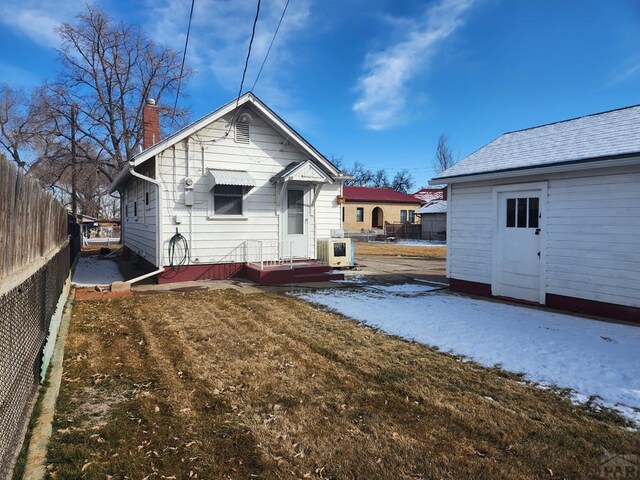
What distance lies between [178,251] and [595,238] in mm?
8909

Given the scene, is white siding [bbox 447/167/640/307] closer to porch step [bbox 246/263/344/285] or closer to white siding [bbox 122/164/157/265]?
porch step [bbox 246/263/344/285]

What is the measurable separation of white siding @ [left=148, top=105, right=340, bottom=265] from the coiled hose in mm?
118

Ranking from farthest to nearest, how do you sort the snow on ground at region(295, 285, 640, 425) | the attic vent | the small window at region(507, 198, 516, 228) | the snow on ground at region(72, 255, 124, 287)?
the attic vent → the snow on ground at region(72, 255, 124, 287) → the small window at region(507, 198, 516, 228) → the snow on ground at region(295, 285, 640, 425)

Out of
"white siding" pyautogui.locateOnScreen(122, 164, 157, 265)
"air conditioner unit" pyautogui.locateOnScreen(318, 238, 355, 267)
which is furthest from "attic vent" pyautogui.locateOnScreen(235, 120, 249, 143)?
"air conditioner unit" pyautogui.locateOnScreen(318, 238, 355, 267)

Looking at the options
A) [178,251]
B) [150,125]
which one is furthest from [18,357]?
[150,125]

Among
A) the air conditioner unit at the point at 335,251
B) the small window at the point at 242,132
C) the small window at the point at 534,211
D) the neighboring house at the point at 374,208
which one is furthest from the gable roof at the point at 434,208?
the small window at the point at 534,211

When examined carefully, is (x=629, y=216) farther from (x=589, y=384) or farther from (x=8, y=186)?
(x=8, y=186)

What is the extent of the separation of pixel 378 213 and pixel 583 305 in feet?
127

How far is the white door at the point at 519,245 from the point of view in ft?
25.3

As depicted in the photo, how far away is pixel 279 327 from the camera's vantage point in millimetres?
6102

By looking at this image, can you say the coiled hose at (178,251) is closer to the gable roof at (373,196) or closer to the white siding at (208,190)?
the white siding at (208,190)

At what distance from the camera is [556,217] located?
24.0 ft

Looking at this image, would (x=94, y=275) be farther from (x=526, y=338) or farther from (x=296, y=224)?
(x=526, y=338)

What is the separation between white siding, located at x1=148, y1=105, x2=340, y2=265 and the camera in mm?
9992
